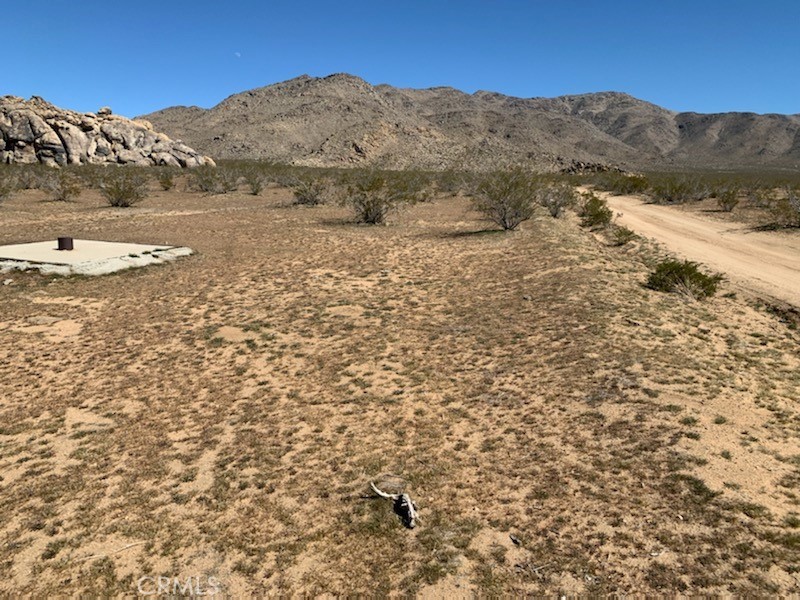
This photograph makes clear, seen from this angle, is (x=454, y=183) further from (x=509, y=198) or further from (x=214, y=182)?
(x=509, y=198)

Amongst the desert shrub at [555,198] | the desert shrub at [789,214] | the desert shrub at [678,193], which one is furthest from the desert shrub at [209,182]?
the desert shrub at [789,214]

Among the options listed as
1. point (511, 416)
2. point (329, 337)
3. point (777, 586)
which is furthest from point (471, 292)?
point (777, 586)

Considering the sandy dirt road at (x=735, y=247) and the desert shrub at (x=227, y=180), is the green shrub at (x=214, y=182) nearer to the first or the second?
the desert shrub at (x=227, y=180)

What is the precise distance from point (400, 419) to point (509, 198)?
1596 cm

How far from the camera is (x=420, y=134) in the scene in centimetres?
9188

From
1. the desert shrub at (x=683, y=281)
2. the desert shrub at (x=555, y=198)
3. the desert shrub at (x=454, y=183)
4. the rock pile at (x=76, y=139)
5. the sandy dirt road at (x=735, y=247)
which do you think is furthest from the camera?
the rock pile at (x=76, y=139)

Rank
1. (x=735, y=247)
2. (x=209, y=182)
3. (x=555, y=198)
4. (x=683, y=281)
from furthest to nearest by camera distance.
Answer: (x=209, y=182) → (x=555, y=198) → (x=735, y=247) → (x=683, y=281)

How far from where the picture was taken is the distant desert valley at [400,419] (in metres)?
4.10

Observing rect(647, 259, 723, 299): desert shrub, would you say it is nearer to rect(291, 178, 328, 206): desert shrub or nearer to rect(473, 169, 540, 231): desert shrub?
rect(473, 169, 540, 231): desert shrub

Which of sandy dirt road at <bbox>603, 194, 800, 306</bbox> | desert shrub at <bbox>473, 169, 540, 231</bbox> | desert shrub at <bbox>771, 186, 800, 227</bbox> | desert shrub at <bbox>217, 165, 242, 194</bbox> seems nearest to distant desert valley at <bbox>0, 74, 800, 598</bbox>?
sandy dirt road at <bbox>603, 194, 800, 306</bbox>

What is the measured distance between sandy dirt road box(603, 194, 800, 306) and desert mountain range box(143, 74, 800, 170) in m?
28.6

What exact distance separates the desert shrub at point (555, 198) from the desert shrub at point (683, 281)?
1362 cm

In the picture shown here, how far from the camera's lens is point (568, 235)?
18953mm

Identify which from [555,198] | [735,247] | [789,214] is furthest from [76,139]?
[789,214]
